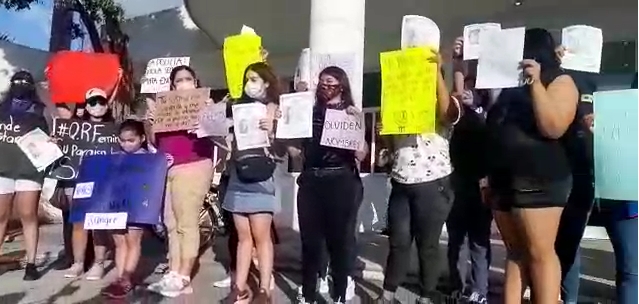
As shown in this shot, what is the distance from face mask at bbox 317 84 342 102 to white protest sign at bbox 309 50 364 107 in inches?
1.7

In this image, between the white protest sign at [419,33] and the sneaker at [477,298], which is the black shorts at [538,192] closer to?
the white protest sign at [419,33]

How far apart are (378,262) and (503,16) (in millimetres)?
1369

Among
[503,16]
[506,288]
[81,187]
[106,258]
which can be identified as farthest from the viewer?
[106,258]

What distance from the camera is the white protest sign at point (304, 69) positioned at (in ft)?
12.5

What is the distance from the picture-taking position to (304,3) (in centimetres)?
471

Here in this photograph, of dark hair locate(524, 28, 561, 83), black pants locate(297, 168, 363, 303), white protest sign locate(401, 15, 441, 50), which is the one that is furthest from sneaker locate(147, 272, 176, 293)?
dark hair locate(524, 28, 561, 83)

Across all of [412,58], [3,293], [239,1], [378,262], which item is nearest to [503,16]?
[412,58]

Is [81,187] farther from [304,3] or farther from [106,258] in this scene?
[304,3]

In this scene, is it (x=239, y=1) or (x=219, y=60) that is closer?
(x=219, y=60)

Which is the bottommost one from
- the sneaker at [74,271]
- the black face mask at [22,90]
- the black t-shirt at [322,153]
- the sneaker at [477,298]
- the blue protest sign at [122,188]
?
the sneaker at [74,271]

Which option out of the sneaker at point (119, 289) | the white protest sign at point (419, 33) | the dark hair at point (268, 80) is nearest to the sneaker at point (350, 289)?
the dark hair at point (268, 80)

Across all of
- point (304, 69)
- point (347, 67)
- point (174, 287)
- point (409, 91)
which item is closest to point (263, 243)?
point (174, 287)

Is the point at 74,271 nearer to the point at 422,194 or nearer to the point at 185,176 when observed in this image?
the point at 185,176

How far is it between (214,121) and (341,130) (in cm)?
70
